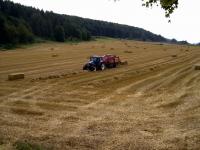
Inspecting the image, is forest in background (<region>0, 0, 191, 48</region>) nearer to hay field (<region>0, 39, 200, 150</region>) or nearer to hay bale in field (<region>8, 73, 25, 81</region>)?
hay bale in field (<region>8, 73, 25, 81</region>)

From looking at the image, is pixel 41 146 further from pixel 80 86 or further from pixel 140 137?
pixel 80 86

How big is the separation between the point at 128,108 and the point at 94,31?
501ft

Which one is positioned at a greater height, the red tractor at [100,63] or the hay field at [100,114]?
the red tractor at [100,63]

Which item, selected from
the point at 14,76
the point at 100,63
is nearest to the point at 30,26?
the point at 100,63

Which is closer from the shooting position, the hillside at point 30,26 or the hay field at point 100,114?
the hay field at point 100,114

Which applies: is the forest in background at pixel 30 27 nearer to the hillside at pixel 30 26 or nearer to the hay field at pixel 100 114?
the hillside at pixel 30 26

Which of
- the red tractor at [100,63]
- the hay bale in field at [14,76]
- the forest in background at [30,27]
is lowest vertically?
the hay bale in field at [14,76]

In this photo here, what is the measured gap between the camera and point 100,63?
34.2 meters

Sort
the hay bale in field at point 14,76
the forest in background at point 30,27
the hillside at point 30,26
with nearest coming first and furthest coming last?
the hay bale in field at point 14,76, the forest in background at point 30,27, the hillside at point 30,26

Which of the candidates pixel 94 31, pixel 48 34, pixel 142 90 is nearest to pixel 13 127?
pixel 142 90

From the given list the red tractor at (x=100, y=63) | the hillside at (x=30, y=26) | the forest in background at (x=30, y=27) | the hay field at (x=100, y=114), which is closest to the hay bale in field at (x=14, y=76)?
the hay field at (x=100, y=114)

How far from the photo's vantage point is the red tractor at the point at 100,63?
3378 centimetres

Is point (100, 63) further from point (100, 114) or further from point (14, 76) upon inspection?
point (100, 114)

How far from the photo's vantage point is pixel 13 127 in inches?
554
